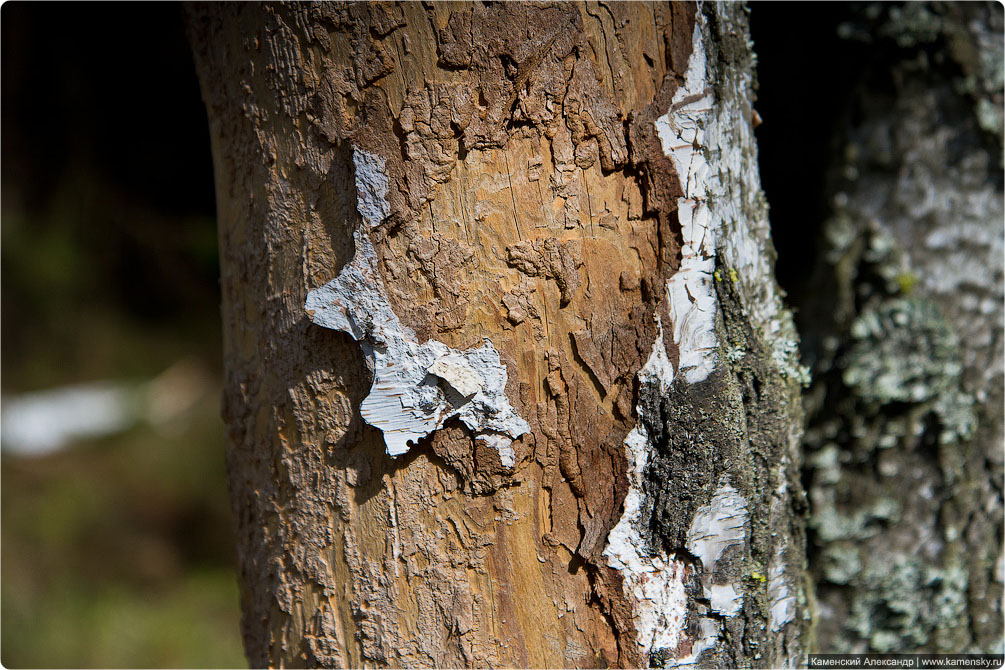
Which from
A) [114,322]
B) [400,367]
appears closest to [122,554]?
[114,322]

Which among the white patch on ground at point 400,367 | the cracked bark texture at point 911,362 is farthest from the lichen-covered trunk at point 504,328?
the cracked bark texture at point 911,362

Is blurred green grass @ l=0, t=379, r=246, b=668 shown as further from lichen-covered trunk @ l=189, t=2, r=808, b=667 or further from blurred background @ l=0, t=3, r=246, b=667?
lichen-covered trunk @ l=189, t=2, r=808, b=667

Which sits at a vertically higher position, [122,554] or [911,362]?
[911,362]

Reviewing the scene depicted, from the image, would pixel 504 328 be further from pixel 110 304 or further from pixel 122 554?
pixel 110 304

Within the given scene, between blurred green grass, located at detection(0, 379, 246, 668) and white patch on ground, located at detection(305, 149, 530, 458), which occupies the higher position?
white patch on ground, located at detection(305, 149, 530, 458)

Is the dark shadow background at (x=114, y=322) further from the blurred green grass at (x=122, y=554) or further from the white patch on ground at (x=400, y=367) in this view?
the white patch on ground at (x=400, y=367)

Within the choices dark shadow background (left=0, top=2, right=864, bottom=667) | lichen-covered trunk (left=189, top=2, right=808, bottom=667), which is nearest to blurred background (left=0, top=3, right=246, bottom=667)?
dark shadow background (left=0, top=2, right=864, bottom=667)

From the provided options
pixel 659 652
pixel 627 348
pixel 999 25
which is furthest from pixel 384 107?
pixel 999 25
